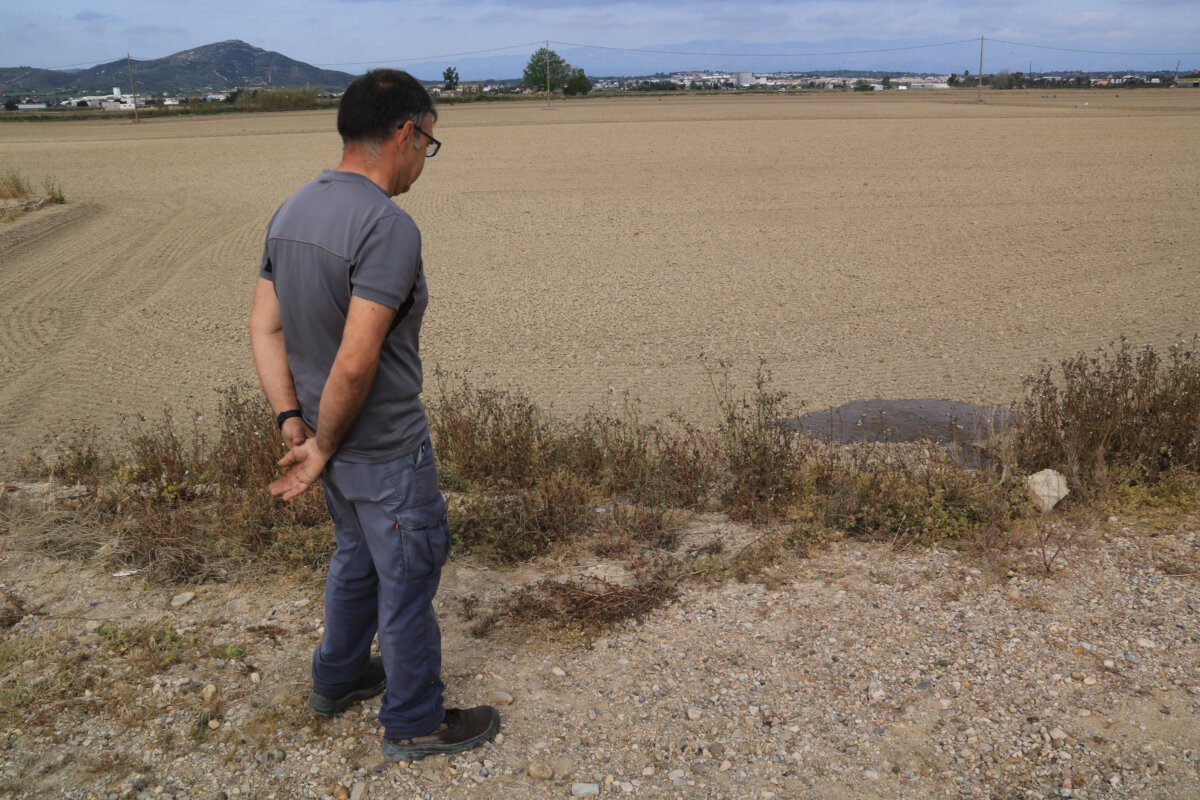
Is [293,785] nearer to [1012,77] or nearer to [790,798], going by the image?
[790,798]

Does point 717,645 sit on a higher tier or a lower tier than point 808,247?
lower

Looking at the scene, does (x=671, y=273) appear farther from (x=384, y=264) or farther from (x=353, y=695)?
(x=384, y=264)

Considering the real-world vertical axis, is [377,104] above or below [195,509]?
above

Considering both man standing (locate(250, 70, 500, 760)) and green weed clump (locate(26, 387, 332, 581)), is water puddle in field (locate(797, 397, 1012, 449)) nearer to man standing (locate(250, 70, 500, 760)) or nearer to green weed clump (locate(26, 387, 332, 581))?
green weed clump (locate(26, 387, 332, 581))

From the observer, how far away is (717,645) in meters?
3.79

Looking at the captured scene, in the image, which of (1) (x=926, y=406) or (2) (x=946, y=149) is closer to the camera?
(1) (x=926, y=406)

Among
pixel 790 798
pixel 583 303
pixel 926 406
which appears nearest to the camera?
pixel 790 798

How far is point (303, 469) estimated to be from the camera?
2854 mm

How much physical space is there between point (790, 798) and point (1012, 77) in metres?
123

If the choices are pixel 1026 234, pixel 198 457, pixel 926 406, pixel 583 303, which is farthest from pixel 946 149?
pixel 198 457

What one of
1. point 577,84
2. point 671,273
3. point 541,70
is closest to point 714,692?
point 671,273

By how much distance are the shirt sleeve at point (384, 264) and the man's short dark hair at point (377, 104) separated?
332 millimetres

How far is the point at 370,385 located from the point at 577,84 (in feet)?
347

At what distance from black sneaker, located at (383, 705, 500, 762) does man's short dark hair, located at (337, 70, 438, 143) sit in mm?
2006
